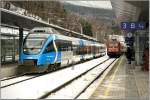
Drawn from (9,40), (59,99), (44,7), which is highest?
(44,7)

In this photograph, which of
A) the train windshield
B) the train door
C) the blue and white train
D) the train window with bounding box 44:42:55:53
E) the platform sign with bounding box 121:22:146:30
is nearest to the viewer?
the blue and white train

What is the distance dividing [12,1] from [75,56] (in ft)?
55.0

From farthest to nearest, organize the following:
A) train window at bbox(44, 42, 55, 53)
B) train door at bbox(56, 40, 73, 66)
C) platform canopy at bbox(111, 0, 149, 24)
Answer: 1. train door at bbox(56, 40, 73, 66)
2. train window at bbox(44, 42, 55, 53)
3. platform canopy at bbox(111, 0, 149, 24)

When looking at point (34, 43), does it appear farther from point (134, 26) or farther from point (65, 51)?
point (134, 26)

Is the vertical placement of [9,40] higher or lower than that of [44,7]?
lower

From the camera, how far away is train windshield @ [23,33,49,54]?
24000 millimetres

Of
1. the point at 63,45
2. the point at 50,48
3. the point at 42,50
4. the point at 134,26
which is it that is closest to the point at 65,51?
the point at 63,45

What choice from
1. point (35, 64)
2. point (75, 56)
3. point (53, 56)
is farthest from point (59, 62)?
point (75, 56)

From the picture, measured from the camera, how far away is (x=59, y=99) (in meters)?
13.0

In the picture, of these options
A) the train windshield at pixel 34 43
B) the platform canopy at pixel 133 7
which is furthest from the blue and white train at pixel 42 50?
the platform canopy at pixel 133 7

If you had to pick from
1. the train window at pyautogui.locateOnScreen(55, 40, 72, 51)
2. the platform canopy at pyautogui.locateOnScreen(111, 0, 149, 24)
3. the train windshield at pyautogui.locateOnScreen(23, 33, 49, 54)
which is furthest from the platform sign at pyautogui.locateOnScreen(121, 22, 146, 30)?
the train windshield at pyautogui.locateOnScreen(23, 33, 49, 54)

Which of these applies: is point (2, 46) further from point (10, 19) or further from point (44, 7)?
point (44, 7)

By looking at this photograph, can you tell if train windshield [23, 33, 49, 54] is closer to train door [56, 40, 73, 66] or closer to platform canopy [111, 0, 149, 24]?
train door [56, 40, 73, 66]

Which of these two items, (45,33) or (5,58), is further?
(5,58)
